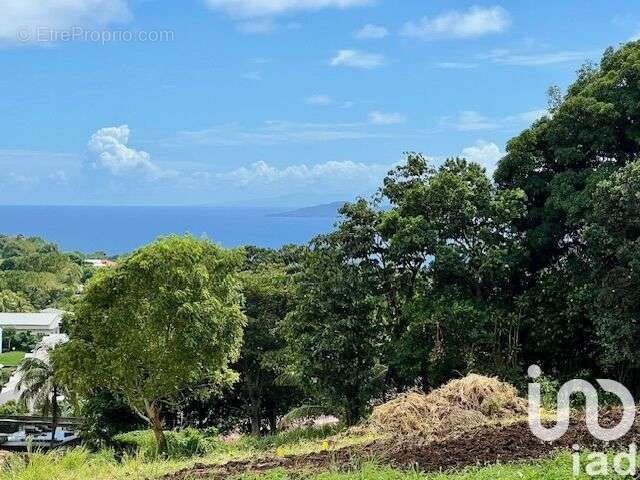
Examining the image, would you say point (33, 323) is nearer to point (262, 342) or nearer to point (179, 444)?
point (262, 342)

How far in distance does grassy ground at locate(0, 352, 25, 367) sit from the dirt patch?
50.9 m

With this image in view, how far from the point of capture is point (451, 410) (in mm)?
10188

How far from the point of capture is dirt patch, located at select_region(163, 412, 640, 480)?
7.26 m

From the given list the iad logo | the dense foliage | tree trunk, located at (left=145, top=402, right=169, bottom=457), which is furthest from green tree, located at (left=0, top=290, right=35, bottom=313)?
the iad logo

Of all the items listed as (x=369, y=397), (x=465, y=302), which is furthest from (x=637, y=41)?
(x=369, y=397)

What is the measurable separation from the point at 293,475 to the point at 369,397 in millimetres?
9938

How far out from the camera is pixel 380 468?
23.6 ft

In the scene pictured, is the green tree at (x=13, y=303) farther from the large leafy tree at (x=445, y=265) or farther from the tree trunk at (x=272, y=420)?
the large leafy tree at (x=445, y=265)

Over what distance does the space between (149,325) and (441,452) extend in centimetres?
966

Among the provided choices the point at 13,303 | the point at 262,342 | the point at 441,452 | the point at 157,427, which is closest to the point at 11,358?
the point at 13,303

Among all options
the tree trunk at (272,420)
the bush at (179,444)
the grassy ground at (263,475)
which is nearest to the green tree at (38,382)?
the tree trunk at (272,420)

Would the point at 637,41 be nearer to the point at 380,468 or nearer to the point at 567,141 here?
the point at 567,141

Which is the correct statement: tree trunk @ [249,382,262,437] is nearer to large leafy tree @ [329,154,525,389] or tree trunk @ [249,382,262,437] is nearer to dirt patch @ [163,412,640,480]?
Answer: large leafy tree @ [329,154,525,389]

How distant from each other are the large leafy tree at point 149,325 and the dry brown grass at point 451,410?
6123mm
